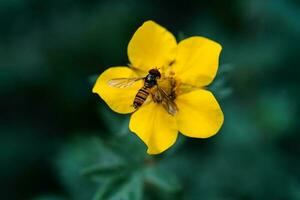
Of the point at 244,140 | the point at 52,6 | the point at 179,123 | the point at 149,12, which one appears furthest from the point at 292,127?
the point at 52,6

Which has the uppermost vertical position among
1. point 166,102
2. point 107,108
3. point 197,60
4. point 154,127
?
point 197,60

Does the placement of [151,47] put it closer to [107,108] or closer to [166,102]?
[166,102]

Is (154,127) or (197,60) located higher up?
(197,60)

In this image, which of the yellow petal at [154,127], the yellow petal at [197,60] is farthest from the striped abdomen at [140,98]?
the yellow petal at [197,60]

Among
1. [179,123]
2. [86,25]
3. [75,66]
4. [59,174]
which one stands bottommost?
[59,174]

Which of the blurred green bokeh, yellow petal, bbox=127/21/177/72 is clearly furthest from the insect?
the blurred green bokeh

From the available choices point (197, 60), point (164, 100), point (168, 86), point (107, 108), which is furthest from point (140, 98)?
point (107, 108)

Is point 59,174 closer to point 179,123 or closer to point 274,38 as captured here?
point 179,123
